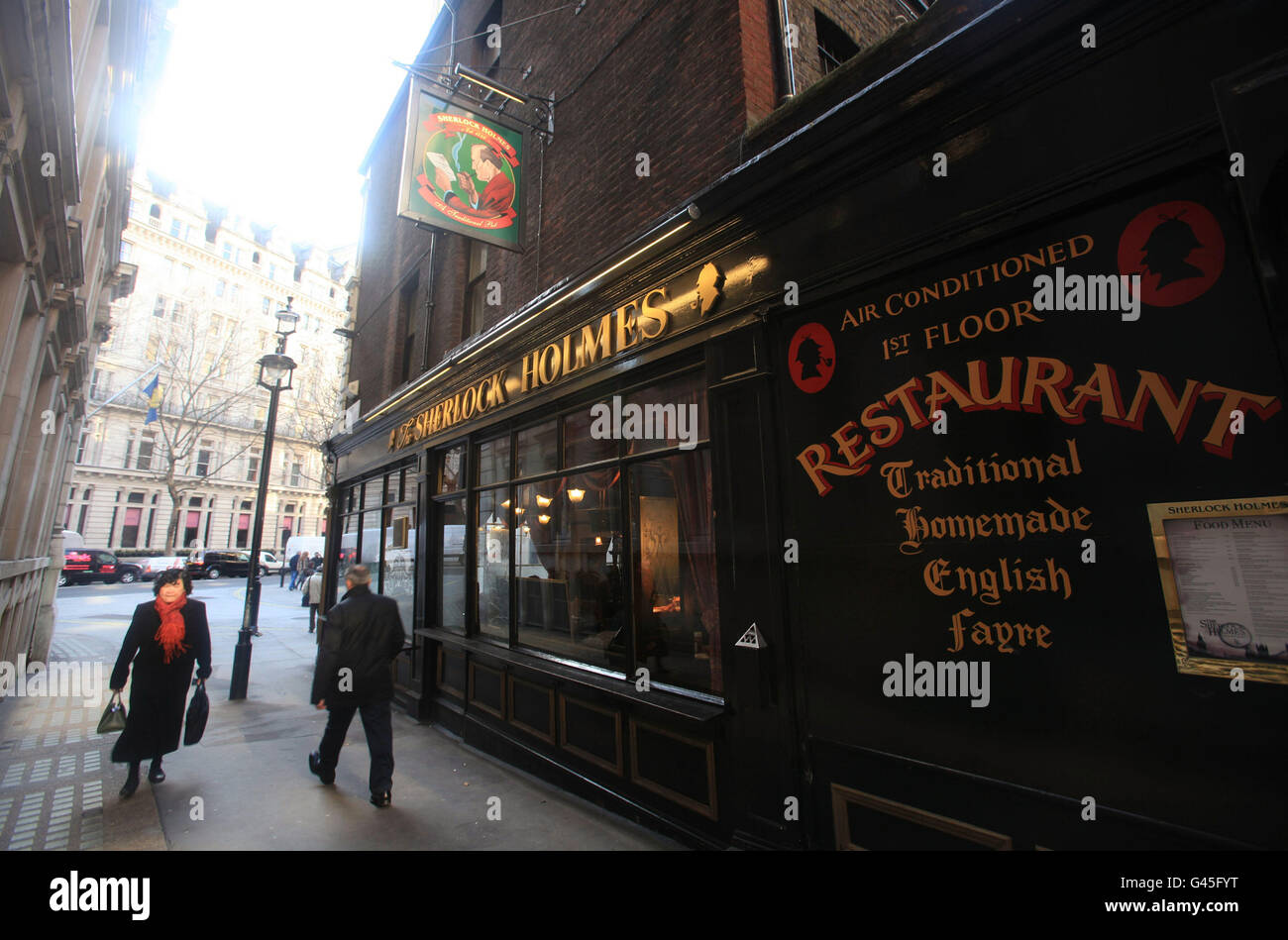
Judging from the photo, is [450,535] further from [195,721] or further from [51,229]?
[51,229]

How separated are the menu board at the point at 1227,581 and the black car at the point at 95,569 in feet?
110

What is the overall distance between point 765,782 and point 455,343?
26.2 ft

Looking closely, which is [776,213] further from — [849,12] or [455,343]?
[455,343]

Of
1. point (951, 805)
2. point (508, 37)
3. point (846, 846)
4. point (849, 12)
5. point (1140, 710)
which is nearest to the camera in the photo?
point (1140, 710)

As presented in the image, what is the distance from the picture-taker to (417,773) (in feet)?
18.8

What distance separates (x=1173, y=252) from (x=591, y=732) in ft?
16.9

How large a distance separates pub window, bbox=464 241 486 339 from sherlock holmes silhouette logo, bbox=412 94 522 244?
196 centimetres

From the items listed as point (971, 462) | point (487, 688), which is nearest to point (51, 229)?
point (487, 688)

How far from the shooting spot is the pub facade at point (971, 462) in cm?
230

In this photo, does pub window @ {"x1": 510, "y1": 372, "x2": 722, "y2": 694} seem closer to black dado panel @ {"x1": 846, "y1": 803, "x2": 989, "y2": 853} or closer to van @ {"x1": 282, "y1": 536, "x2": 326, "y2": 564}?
black dado panel @ {"x1": 846, "y1": 803, "x2": 989, "y2": 853}

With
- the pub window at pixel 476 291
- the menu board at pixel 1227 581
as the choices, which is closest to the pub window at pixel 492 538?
the pub window at pixel 476 291

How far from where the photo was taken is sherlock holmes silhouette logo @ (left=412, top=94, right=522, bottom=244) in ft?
20.5

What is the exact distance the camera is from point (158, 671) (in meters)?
5.27
